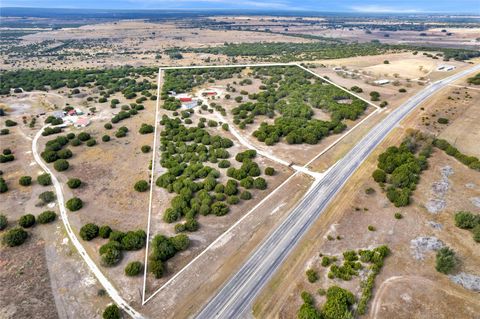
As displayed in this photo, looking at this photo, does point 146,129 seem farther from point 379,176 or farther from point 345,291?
point 345,291

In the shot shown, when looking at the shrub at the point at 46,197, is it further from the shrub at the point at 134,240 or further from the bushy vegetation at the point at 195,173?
the shrub at the point at 134,240

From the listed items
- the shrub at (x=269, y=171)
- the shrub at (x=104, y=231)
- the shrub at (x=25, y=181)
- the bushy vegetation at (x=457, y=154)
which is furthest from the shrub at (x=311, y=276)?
the shrub at (x=25, y=181)

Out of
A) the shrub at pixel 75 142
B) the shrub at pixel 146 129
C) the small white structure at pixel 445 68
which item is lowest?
the shrub at pixel 75 142

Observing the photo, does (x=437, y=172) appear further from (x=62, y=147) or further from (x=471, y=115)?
(x=62, y=147)

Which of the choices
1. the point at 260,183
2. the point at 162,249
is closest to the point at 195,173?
the point at 260,183

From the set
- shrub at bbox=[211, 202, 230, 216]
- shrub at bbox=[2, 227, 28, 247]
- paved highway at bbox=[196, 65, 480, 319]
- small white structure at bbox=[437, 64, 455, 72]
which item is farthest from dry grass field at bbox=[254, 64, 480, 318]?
small white structure at bbox=[437, 64, 455, 72]

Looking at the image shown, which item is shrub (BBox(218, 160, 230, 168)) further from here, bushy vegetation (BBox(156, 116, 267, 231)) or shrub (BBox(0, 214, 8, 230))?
shrub (BBox(0, 214, 8, 230))
